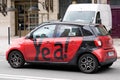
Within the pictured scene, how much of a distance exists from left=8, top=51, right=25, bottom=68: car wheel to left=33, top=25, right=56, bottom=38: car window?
845mm

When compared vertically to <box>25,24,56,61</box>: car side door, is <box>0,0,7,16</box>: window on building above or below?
above

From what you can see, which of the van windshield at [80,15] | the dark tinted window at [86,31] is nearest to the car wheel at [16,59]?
the dark tinted window at [86,31]

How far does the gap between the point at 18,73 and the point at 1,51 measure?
8.20 meters

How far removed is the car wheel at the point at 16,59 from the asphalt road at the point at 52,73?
19 cm

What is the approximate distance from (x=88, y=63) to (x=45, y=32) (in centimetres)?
185

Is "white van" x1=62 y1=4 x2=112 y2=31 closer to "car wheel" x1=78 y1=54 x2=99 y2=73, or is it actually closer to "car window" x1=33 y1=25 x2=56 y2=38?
"car window" x1=33 y1=25 x2=56 y2=38

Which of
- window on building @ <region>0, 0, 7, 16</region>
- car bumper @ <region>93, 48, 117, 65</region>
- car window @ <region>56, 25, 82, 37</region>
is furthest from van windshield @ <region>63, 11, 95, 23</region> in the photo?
window on building @ <region>0, 0, 7, 16</region>

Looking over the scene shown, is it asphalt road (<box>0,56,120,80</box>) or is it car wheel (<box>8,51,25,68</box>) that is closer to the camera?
asphalt road (<box>0,56,120,80</box>)

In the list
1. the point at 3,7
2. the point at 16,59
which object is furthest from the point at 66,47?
the point at 3,7

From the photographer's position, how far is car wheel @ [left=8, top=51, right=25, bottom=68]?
1294cm

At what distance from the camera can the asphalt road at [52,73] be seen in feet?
36.5

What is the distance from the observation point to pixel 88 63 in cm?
1187

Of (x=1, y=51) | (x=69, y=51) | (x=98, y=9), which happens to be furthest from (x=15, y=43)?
(x=98, y=9)

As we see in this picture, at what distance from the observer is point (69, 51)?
1216 centimetres
